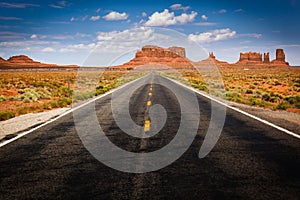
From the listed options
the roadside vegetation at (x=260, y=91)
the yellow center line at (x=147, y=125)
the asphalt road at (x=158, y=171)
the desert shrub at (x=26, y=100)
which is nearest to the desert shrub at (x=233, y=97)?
the roadside vegetation at (x=260, y=91)

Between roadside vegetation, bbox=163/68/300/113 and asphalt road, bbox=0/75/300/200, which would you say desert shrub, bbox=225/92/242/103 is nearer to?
roadside vegetation, bbox=163/68/300/113

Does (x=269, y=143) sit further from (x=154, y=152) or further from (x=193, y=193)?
(x=193, y=193)

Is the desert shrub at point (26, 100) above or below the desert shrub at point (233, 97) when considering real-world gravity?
above

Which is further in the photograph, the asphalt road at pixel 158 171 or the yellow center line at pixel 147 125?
the yellow center line at pixel 147 125

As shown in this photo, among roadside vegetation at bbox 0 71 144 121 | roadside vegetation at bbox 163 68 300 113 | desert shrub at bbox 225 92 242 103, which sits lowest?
roadside vegetation at bbox 163 68 300 113

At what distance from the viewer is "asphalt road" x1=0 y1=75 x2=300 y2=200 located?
397 cm

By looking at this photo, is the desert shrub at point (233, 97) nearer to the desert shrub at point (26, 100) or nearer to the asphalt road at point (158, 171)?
the asphalt road at point (158, 171)

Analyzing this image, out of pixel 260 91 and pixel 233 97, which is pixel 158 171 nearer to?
pixel 233 97

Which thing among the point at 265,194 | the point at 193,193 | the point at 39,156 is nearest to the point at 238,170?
the point at 265,194

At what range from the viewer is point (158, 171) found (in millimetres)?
4848

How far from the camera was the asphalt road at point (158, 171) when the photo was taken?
397cm

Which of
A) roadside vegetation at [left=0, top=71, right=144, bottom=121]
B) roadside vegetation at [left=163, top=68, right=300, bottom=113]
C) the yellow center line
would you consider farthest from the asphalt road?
roadside vegetation at [left=163, top=68, right=300, bottom=113]

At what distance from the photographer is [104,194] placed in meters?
3.93

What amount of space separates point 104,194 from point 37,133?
16.3ft
